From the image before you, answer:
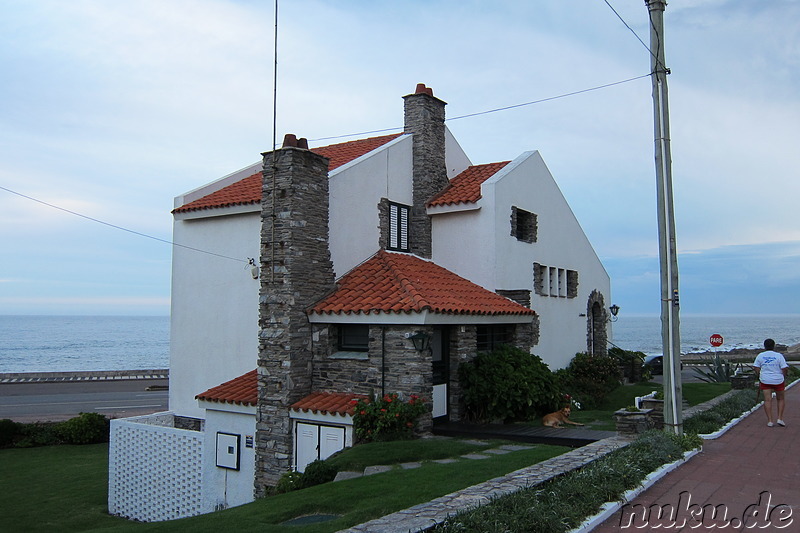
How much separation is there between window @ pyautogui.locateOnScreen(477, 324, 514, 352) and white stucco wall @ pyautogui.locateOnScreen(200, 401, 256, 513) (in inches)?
217

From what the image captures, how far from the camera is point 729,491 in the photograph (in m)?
8.07

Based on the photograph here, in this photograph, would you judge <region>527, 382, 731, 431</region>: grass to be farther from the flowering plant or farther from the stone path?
the stone path

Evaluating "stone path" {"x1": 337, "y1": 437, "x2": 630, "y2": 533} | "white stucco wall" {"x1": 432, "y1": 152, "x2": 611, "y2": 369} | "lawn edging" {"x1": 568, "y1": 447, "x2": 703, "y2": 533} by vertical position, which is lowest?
"lawn edging" {"x1": 568, "y1": 447, "x2": 703, "y2": 533}

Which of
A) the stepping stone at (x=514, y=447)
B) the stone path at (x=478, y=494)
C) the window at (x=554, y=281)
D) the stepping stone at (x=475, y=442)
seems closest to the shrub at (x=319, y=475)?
the stepping stone at (x=475, y=442)

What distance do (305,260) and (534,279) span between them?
7.42 metres

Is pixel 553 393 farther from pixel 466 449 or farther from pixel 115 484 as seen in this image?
pixel 115 484

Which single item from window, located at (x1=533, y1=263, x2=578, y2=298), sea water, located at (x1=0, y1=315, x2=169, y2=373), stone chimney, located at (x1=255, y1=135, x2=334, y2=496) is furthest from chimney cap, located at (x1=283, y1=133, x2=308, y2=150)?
sea water, located at (x1=0, y1=315, x2=169, y2=373)

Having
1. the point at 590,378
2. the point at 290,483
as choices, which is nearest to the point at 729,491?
the point at 290,483

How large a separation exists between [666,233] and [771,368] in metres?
3.87

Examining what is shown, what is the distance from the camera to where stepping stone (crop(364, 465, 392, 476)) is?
10.0 metres

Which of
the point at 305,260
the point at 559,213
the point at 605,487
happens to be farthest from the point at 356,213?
the point at 605,487

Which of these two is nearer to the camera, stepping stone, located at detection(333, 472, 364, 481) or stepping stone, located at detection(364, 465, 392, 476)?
stepping stone, located at detection(364, 465, 392, 476)

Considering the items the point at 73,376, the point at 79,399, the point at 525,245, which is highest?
the point at 525,245

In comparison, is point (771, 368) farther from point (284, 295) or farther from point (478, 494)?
point (284, 295)
